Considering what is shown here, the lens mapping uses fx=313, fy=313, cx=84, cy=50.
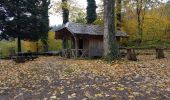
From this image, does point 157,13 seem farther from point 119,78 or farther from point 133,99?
point 133,99

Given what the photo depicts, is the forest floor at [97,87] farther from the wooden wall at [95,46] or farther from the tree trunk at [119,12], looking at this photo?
the tree trunk at [119,12]

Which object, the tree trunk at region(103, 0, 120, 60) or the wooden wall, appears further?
the wooden wall

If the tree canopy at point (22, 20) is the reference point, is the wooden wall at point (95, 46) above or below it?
below

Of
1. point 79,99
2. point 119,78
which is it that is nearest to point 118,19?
point 119,78

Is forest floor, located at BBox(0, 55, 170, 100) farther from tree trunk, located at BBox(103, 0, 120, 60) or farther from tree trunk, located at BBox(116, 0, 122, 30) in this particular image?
tree trunk, located at BBox(116, 0, 122, 30)

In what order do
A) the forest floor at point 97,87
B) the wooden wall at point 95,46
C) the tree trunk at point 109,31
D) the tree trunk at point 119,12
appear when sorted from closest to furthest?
1. the forest floor at point 97,87
2. the tree trunk at point 109,31
3. the wooden wall at point 95,46
4. the tree trunk at point 119,12

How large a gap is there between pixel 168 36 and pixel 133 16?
533 cm

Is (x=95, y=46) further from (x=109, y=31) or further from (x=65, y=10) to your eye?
(x=65, y=10)

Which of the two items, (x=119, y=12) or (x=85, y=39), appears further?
(x=119, y=12)

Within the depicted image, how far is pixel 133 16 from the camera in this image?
42156 millimetres

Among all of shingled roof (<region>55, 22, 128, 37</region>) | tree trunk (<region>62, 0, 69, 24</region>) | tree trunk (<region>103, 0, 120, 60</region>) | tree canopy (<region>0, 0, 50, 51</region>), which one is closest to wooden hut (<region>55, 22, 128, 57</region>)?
shingled roof (<region>55, 22, 128, 37</region>)

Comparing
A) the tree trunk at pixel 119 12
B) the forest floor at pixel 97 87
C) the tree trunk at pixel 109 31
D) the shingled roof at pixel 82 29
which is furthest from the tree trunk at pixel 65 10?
the forest floor at pixel 97 87

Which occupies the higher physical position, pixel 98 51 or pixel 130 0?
pixel 130 0

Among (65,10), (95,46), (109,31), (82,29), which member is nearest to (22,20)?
(82,29)
